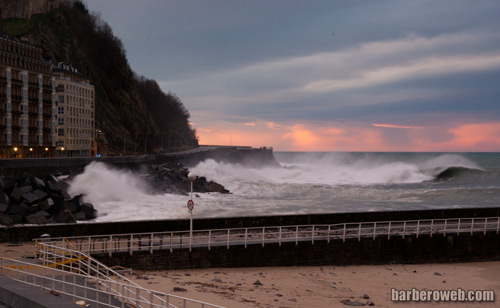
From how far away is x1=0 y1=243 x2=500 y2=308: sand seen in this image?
56.5ft

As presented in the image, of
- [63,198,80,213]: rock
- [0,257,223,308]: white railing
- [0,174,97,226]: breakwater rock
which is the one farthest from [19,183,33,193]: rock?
[0,257,223,308]: white railing

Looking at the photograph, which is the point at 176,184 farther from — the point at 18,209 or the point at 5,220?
the point at 5,220

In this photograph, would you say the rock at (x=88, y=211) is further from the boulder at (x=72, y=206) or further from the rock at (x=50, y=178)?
the rock at (x=50, y=178)

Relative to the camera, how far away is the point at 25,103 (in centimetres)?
7031

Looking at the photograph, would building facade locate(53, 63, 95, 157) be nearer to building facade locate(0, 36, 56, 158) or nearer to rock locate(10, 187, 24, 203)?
building facade locate(0, 36, 56, 158)

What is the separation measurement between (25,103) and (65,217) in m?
40.8

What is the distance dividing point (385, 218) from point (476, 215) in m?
5.99

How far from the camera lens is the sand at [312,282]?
17.2 meters

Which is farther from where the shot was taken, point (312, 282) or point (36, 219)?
point (36, 219)

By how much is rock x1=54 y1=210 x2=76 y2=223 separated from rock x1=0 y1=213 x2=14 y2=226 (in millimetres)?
2650

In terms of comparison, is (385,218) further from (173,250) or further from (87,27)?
(87,27)

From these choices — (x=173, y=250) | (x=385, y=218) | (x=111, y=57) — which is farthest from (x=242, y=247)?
(x=111, y=57)

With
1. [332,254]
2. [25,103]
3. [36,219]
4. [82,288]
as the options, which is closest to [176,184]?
[25,103]

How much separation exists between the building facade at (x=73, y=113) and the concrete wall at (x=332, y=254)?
67.4 metres
